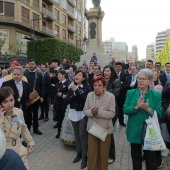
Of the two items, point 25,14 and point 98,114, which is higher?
point 25,14

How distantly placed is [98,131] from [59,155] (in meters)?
1.81

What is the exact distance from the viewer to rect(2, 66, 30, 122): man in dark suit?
5.32 meters

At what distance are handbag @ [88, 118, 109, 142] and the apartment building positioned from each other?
23053 millimetres

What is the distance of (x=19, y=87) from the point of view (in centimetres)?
552

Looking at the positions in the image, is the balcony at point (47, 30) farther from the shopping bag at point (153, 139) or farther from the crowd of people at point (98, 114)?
the shopping bag at point (153, 139)

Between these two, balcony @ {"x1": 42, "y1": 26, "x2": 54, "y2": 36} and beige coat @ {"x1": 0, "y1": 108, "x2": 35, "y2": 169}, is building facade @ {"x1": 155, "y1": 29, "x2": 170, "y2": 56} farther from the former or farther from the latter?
beige coat @ {"x1": 0, "y1": 108, "x2": 35, "y2": 169}

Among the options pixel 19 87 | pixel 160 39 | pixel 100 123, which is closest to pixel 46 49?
pixel 19 87

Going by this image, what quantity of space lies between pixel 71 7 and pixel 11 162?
2317 inches

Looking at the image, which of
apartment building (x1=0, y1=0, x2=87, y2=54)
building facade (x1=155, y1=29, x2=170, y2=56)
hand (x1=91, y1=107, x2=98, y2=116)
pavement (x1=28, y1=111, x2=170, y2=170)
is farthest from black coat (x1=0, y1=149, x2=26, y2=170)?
building facade (x1=155, y1=29, x2=170, y2=56)

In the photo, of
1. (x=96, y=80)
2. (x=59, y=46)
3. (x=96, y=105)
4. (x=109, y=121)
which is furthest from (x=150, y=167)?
(x=59, y=46)

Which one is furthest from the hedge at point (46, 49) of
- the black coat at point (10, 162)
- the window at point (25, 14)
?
the black coat at point (10, 162)

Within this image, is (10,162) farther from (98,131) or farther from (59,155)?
(59,155)

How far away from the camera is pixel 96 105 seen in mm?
3771

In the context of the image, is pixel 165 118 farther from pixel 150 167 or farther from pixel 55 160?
pixel 55 160
